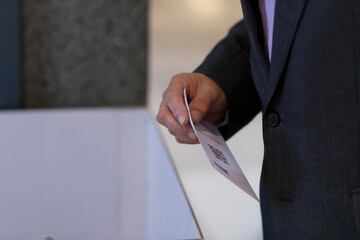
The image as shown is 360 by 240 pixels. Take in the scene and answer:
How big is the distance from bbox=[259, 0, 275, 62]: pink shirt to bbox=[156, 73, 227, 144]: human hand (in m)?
0.11

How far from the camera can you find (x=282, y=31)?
528 millimetres

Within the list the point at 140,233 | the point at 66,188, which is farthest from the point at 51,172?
the point at 140,233

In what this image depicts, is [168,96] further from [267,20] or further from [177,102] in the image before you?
[267,20]

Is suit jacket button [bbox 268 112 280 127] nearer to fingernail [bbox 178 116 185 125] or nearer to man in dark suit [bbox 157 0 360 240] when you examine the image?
man in dark suit [bbox 157 0 360 240]

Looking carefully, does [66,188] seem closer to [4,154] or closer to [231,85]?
[4,154]

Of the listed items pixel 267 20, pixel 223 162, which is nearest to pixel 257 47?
pixel 267 20

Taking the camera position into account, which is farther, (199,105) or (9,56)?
(9,56)

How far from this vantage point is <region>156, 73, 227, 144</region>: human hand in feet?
1.90

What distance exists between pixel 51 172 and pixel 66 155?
8 cm

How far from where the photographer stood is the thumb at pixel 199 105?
0.59 meters

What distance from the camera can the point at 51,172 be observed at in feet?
3.92

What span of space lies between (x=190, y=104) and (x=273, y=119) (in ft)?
0.40

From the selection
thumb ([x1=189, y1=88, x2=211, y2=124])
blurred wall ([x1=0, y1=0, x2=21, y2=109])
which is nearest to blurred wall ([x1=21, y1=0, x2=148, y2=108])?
blurred wall ([x1=0, y1=0, x2=21, y2=109])

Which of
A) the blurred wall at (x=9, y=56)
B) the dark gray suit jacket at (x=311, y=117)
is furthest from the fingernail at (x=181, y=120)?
the blurred wall at (x=9, y=56)
